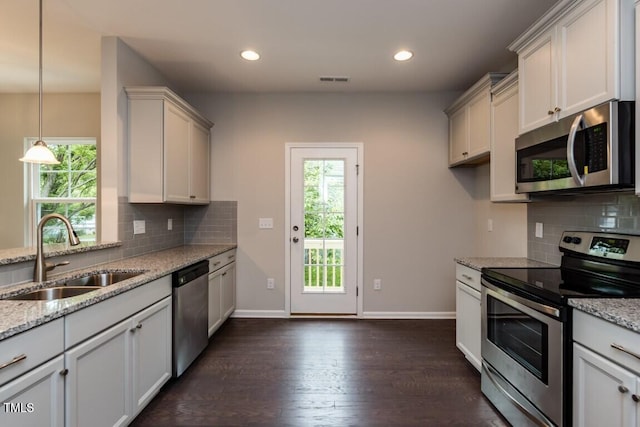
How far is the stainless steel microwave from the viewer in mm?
1462

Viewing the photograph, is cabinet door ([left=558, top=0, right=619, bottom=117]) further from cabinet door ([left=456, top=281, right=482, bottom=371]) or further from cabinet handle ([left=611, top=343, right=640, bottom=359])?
cabinet door ([left=456, top=281, right=482, bottom=371])

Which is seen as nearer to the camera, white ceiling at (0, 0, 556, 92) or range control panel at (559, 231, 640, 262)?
range control panel at (559, 231, 640, 262)

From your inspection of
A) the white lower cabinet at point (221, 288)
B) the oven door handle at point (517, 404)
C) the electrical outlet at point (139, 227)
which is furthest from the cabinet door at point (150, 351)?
the oven door handle at point (517, 404)

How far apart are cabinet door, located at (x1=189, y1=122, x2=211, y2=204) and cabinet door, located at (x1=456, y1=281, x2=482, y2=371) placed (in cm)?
266

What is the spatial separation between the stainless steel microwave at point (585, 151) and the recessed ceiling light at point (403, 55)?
1.27 metres

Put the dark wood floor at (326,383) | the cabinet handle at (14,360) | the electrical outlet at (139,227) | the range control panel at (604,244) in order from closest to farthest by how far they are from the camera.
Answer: the cabinet handle at (14,360) < the range control panel at (604,244) < the dark wood floor at (326,383) < the electrical outlet at (139,227)

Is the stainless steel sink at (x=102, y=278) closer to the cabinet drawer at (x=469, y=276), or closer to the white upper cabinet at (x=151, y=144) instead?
the white upper cabinet at (x=151, y=144)

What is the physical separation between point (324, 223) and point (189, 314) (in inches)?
Result: 71.3

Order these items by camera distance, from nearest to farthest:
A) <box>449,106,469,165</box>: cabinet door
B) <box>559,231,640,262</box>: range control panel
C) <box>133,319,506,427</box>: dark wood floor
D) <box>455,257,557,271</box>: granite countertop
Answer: <box>559,231,640,262</box>: range control panel, <box>133,319,506,427</box>: dark wood floor, <box>455,257,557,271</box>: granite countertop, <box>449,106,469,165</box>: cabinet door

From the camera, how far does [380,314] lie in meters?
3.78

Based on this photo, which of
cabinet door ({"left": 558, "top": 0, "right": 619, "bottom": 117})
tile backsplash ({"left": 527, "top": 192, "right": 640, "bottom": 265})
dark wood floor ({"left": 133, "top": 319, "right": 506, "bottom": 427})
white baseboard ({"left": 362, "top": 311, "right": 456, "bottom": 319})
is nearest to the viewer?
cabinet door ({"left": 558, "top": 0, "right": 619, "bottom": 117})

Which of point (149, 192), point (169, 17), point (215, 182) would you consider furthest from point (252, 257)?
point (169, 17)

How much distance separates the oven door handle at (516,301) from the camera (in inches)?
61.8

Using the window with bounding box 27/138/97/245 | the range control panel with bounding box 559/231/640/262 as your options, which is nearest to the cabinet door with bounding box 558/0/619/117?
the range control panel with bounding box 559/231/640/262
